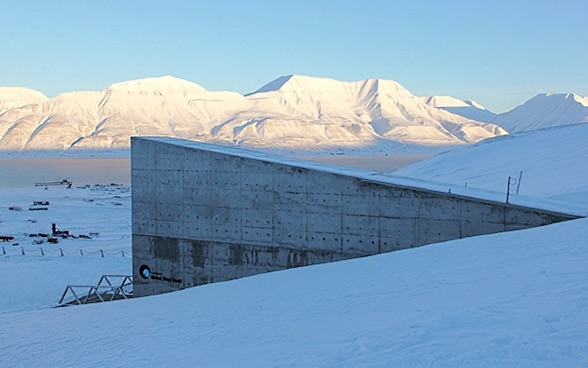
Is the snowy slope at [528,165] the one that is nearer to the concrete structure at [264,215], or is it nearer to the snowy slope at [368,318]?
the concrete structure at [264,215]

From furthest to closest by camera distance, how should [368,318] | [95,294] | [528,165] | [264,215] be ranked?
1. [528,165]
2. [95,294]
3. [264,215]
4. [368,318]

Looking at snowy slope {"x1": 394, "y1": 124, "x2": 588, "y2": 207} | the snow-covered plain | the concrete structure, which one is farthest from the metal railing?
snowy slope {"x1": 394, "y1": 124, "x2": 588, "y2": 207}

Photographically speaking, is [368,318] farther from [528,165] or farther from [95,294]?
[528,165]

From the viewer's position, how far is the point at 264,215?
1547 centimetres

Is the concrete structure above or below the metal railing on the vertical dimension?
above

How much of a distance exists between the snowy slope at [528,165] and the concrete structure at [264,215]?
7409mm

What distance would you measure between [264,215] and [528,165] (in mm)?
19786

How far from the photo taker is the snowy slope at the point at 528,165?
21555 millimetres

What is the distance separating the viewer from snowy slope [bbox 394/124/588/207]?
21555 millimetres

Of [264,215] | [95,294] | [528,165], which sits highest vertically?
[528,165]

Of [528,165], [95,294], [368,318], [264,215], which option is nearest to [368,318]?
[368,318]

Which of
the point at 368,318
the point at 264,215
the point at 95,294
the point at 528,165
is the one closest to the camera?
the point at 368,318

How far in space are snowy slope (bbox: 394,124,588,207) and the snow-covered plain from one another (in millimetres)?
11131

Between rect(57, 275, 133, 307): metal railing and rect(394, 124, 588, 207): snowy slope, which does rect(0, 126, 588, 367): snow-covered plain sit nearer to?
rect(57, 275, 133, 307): metal railing
